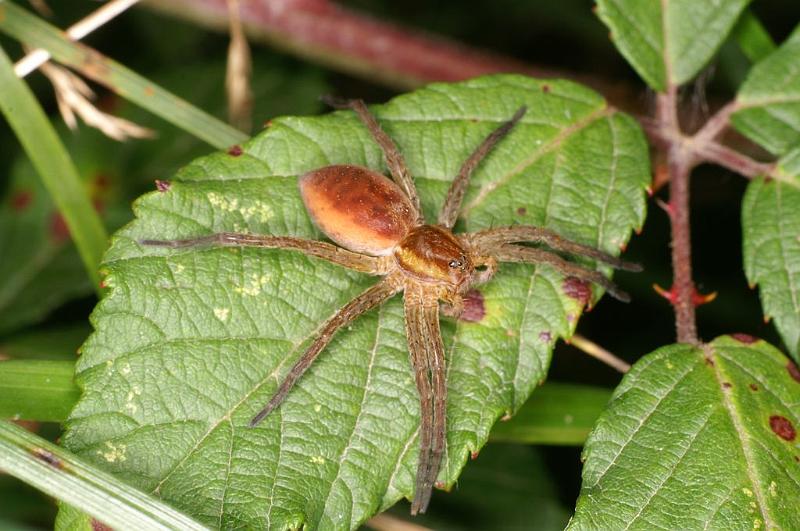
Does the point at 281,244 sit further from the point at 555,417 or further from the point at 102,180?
the point at 102,180

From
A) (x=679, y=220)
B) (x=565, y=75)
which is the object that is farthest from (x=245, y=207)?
(x=565, y=75)

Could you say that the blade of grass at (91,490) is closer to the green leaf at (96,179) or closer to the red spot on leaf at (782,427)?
the green leaf at (96,179)

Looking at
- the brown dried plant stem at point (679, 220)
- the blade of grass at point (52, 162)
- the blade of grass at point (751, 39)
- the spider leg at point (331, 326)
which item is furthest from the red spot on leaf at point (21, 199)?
the blade of grass at point (751, 39)

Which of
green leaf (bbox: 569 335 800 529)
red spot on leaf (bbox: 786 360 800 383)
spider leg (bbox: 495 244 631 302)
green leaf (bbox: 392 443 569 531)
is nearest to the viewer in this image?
green leaf (bbox: 569 335 800 529)

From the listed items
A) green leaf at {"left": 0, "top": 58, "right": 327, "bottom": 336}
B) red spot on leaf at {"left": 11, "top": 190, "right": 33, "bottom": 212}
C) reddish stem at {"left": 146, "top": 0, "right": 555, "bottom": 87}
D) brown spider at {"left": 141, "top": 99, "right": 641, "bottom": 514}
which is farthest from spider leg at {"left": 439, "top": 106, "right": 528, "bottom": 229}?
red spot on leaf at {"left": 11, "top": 190, "right": 33, "bottom": 212}

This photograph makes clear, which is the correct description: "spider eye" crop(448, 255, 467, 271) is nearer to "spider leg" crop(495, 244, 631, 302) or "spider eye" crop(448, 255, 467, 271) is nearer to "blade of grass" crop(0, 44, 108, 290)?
"spider leg" crop(495, 244, 631, 302)

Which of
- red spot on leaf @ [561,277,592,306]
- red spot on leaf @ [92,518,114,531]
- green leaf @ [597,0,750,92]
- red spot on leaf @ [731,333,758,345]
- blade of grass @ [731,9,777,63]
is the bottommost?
red spot on leaf @ [92,518,114,531]
